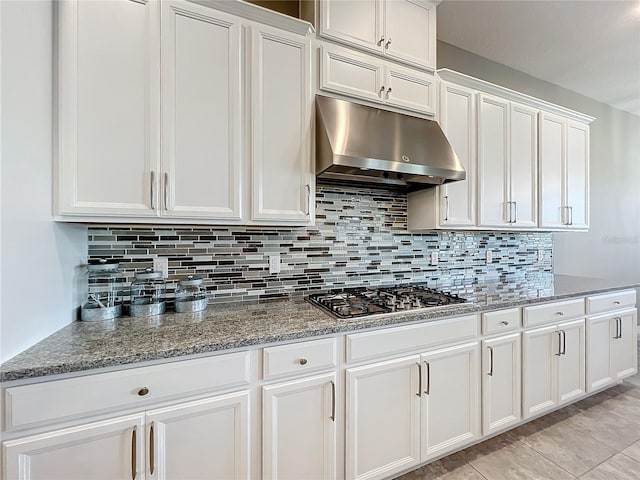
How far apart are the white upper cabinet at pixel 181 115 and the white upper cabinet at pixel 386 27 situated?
9.6 inches

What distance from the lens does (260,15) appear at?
4.97 ft

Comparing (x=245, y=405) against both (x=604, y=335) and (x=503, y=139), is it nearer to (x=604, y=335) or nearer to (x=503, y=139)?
(x=503, y=139)

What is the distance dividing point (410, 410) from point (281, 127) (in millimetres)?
1654

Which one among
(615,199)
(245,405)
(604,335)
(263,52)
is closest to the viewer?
(245,405)

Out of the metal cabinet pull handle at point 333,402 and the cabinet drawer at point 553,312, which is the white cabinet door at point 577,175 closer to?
the cabinet drawer at point 553,312

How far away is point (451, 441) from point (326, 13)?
8.36 feet

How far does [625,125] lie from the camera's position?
12.9 feet

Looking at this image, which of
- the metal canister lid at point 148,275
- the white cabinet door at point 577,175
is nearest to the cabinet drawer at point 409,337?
the metal canister lid at point 148,275

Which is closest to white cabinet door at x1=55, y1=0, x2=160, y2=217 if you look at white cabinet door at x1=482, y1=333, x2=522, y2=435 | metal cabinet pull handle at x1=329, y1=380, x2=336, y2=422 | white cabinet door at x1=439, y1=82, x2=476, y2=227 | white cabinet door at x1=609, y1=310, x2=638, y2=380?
metal cabinet pull handle at x1=329, y1=380, x2=336, y2=422

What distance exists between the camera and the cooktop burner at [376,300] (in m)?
1.58

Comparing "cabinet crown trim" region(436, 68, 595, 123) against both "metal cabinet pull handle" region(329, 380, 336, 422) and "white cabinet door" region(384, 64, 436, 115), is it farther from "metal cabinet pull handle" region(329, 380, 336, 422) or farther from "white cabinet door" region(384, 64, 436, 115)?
"metal cabinet pull handle" region(329, 380, 336, 422)

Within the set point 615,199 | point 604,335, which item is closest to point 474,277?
point 604,335

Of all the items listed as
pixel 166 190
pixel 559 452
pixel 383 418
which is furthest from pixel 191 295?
pixel 559 452

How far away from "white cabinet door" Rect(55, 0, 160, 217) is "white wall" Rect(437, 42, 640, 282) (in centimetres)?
308
